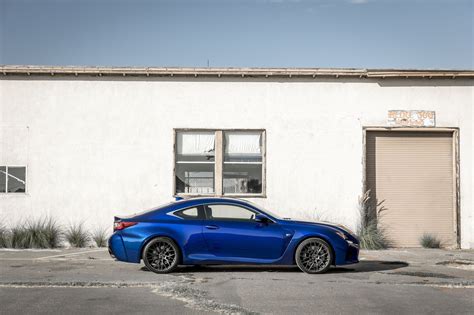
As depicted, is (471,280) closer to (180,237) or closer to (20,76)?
(180,237)

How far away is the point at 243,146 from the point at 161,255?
7.48 meters

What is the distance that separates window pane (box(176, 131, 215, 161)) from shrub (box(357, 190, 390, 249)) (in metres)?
4.27

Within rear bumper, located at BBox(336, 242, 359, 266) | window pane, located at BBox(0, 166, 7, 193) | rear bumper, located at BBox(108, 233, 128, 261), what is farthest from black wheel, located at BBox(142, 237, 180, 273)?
window pane, located at BBox(0, 166, 7, 193)

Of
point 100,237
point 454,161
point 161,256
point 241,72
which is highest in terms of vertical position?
point 241,72

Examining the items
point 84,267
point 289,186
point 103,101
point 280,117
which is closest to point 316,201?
point 289,186

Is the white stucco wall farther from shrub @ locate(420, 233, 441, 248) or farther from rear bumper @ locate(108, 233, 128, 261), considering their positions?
rear bumper @ locate(108, 233, 128, 261)

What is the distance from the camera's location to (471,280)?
43.6 ft

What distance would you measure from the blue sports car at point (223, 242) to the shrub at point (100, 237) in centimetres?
649

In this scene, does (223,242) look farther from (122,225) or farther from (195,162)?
(195,162)

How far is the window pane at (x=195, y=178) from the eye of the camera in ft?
68.6

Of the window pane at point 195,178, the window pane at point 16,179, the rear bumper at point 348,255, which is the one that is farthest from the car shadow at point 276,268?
the window pane at point 16,179

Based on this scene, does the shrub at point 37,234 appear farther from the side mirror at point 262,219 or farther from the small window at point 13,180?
the side mirror at point 262,219

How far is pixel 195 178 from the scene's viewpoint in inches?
825

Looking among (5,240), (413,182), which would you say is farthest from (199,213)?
(413,182)
